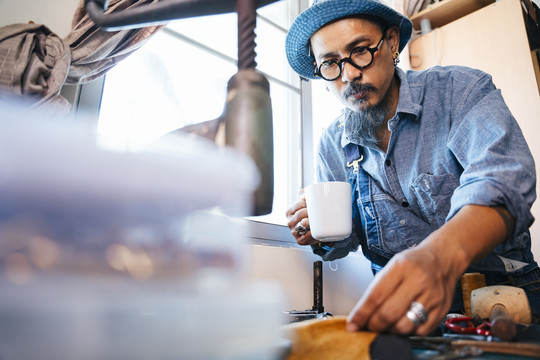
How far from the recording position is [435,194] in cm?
101

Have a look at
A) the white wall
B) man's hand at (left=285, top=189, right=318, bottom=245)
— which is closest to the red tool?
man's hand at (left=285, top=189, right=318, bottom=245)

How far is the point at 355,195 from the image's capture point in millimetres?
1268

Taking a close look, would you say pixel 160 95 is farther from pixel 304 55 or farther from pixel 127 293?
pixel 127 293

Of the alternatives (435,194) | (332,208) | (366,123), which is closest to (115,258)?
(332,208)

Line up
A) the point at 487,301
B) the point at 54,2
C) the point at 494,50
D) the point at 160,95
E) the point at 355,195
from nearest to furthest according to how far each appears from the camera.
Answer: the point at 487,301
the point at 54,2
the point at 355,195
the point at 160,95
the point at 494,50

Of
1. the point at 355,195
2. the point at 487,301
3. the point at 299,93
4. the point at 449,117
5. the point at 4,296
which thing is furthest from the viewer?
the point at 299,93

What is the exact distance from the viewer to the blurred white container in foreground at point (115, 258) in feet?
0.63

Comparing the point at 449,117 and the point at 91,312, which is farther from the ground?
the point at 449,117

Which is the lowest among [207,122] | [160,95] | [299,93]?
[207,122]

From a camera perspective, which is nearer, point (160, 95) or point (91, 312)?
point (91, 312)

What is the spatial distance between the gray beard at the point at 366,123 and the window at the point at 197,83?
278 mm

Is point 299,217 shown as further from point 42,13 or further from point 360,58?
point 42,13

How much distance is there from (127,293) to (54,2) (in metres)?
1.32

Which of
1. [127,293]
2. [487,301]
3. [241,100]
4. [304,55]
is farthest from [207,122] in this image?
[304,55]
